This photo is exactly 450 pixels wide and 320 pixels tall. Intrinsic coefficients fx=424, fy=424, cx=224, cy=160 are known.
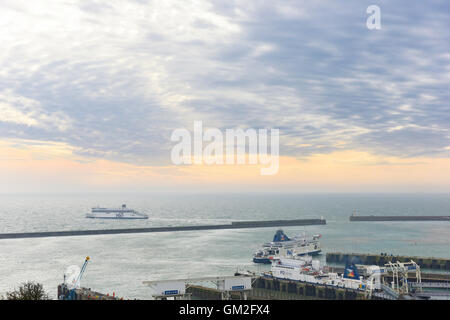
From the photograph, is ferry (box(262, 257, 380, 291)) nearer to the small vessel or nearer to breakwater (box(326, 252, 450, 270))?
breakwater (box(326, 252, 450, 270))

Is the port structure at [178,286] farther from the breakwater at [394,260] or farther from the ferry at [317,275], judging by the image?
the breakwater at [394,260]

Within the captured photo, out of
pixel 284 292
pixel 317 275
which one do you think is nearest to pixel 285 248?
pixel 284 292

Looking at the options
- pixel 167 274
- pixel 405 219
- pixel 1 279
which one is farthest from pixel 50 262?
pixel 405 219

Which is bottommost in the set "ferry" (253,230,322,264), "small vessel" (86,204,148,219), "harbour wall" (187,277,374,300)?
"harbour wall" (187,277,374,300)

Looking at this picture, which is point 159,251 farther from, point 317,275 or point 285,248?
point 317,275

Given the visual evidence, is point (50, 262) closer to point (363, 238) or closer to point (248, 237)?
point (248, 237)

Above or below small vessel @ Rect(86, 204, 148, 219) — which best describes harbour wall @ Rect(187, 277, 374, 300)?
below

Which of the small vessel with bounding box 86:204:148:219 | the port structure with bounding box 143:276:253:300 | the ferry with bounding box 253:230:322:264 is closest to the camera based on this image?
the port structure with bounding box 143:276:253:300

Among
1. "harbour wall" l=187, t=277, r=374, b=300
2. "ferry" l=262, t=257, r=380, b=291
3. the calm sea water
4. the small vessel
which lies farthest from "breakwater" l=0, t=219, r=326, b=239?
"harbour wall" l=187, t=277, r=374, b=300
